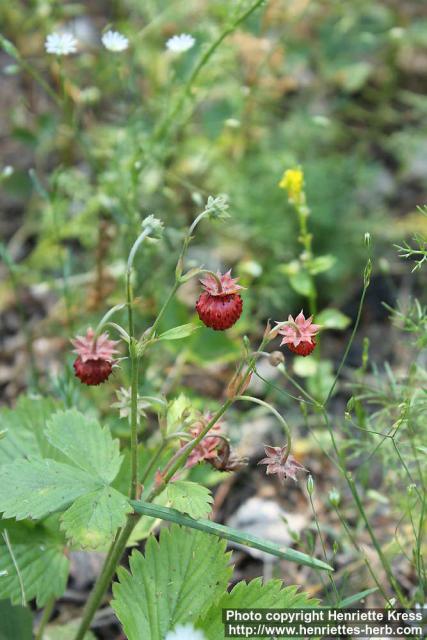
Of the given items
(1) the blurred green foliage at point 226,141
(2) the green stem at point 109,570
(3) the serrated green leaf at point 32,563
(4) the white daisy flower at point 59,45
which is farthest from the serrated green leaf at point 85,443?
(4) the white daisy flower at point 59,45

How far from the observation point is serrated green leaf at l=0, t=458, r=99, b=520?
133 centimetres

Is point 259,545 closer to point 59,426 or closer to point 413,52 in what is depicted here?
point 59,426

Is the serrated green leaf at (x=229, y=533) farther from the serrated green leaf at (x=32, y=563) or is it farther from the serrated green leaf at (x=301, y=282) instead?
the serrated green leaf at (x=301, y=282)

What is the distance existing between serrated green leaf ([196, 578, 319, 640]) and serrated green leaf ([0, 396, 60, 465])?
0.52 m

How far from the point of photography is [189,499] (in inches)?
52.5

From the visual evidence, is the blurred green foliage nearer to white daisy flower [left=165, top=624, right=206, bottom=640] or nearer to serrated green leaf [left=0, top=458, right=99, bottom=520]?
serrated green leaf [left=0, top=458, right=99, bottom=520]

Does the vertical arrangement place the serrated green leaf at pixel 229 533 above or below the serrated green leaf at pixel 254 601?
above

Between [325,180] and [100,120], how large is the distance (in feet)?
3.93

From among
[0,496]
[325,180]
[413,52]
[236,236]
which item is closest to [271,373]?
[236,236]

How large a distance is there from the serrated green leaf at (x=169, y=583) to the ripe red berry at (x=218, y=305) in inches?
17.4

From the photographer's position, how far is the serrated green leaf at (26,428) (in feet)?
5.51

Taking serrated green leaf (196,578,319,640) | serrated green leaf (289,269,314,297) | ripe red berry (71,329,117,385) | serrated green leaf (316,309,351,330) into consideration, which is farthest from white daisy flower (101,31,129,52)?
serrated green leaf (196,578,319,640)

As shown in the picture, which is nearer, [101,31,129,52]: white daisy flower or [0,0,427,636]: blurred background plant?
[101,31,129,52]: white daisy flower

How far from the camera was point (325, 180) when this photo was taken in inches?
110
